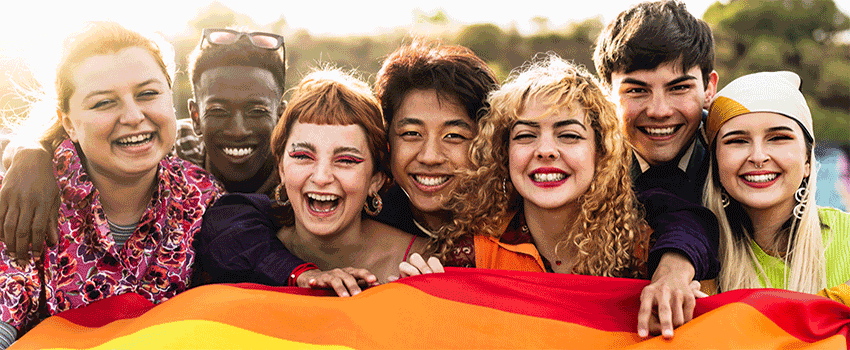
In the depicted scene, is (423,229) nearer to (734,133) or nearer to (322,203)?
(322,203)

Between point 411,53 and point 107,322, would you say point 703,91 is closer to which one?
point 411,53

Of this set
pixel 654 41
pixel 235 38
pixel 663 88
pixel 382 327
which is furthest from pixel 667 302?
pixel 235 38

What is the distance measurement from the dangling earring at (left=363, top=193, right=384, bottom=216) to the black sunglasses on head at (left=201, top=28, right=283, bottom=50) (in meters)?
1.51

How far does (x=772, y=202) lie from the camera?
3.14 meters

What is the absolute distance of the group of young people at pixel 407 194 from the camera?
2.94 metres

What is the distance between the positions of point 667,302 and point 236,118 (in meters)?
2.90

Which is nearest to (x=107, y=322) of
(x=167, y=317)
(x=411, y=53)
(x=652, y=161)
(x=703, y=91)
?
(x=167, y=317)

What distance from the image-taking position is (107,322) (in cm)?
282

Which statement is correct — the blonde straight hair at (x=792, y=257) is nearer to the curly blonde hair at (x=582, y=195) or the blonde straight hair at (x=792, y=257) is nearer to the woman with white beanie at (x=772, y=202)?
the woman with white beanie at (x=772, y=202)

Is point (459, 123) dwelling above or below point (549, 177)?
above

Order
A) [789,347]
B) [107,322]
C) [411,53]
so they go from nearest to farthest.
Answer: [789,347], [107,322], [411,53]

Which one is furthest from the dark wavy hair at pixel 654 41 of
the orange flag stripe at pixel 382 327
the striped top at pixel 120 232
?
the striped top at pixel 120 232

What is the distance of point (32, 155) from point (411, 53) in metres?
1.99

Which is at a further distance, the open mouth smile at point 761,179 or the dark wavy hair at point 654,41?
the dark wavy hair at point 654,41
